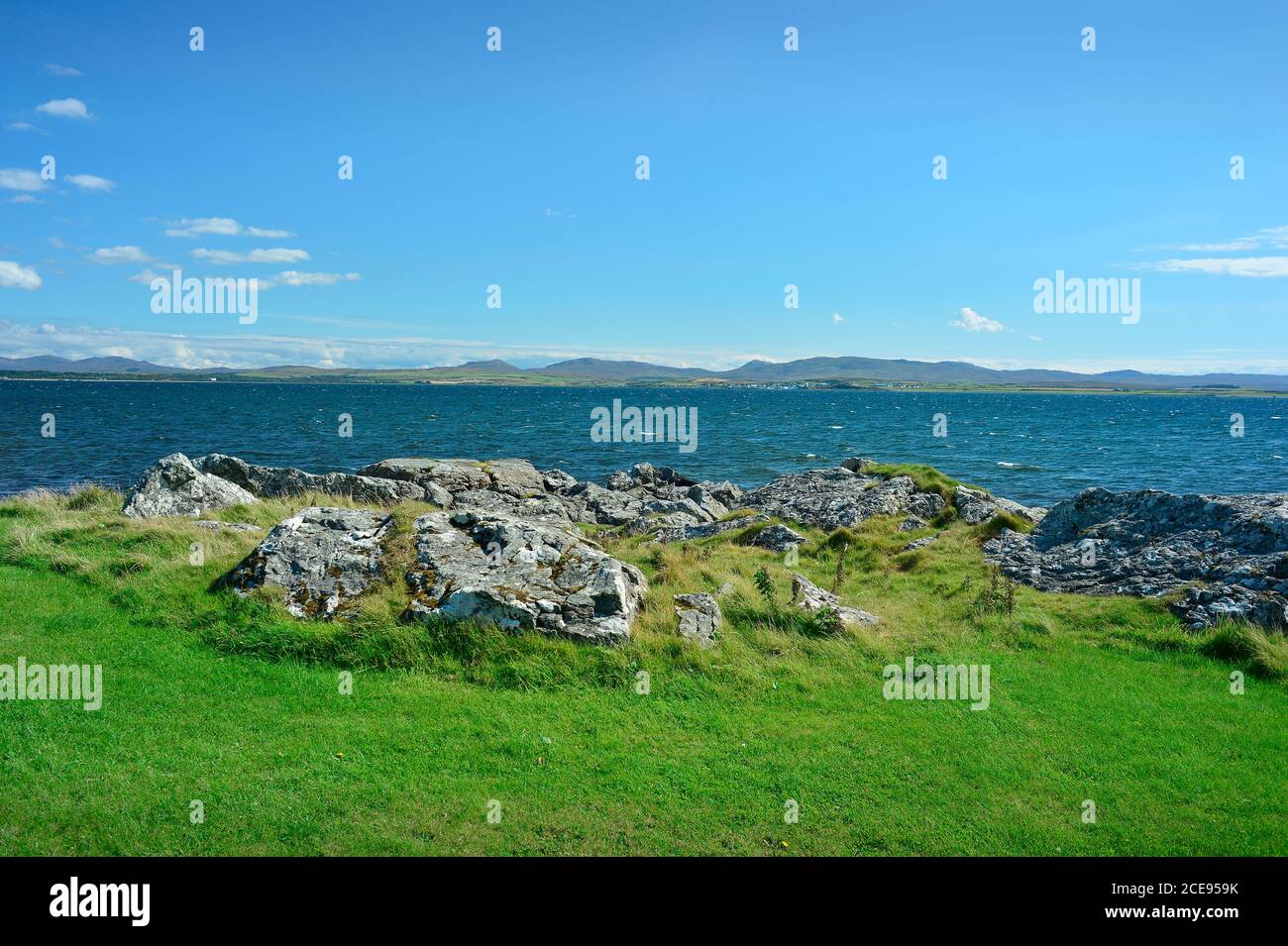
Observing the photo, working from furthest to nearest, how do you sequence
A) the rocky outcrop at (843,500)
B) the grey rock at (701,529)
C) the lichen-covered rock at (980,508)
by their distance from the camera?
1. the rocky outcrop at (843,500)
2. the grey rock at (701,529)
3. the lichen-covered rock at (980,508)

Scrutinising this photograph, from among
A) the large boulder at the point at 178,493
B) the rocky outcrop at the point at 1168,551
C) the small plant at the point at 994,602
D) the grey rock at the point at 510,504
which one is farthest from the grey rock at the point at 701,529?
the large boulder at the point at 178,493

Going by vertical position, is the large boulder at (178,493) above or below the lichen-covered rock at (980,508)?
above

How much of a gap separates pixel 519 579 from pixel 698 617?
3075mm

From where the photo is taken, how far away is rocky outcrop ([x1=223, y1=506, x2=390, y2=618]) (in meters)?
12.6

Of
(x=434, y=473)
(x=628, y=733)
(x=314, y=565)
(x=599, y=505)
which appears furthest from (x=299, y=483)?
(x=628, y=733)

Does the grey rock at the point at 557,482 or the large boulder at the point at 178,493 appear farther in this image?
the grey rock at the point at 557,482

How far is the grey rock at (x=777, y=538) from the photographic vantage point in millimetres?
22125

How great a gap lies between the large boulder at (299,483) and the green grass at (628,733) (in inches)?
536

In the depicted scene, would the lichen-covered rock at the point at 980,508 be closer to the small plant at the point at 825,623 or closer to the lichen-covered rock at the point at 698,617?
the small plant at the point at 825,623

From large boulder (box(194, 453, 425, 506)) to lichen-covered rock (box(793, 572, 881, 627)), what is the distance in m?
18.5

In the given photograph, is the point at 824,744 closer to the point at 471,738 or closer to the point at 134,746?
the point at 471,738
